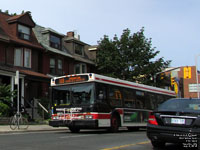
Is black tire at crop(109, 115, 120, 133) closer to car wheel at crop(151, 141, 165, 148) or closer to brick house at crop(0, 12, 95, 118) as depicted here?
car wheel at crop(151, 141, 165, 148)

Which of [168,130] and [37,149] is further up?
[168,130]

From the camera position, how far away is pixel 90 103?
13000 millimetres

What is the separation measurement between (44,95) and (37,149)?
21312 mm

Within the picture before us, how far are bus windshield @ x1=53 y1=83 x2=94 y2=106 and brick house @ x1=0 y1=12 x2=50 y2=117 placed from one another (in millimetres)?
10437

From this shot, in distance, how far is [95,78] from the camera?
13258 mm

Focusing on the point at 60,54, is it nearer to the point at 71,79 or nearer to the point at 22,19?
the point at 22,19

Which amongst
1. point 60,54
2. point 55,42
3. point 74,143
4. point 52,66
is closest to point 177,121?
point 74,143

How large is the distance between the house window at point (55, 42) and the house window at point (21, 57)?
4.36m

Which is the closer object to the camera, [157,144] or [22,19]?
[157,144]

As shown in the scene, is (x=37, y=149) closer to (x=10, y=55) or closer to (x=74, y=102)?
(x=74, y=102)

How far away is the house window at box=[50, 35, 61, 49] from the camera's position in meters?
31.0

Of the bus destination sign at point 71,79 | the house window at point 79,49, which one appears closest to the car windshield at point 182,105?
the bus destination sign at point 71,79

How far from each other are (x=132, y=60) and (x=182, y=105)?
83.3 feet

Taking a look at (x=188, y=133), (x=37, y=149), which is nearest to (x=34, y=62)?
(x=37, y=149)
